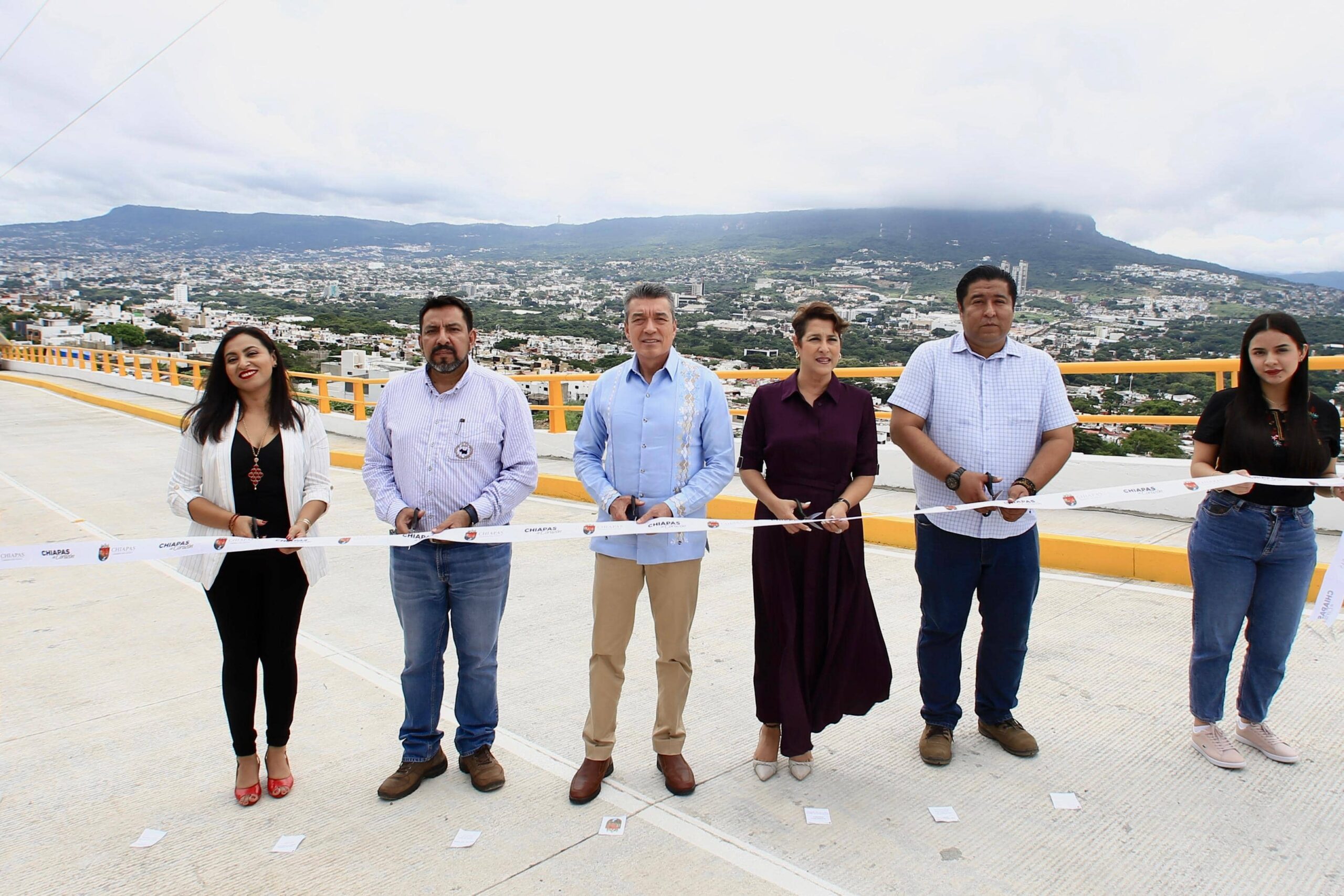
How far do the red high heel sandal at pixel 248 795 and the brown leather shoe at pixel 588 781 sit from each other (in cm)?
118

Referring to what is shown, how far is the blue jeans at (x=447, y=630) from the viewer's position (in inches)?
124

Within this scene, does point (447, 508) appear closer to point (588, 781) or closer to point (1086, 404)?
point (588, 781)

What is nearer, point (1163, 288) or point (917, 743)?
point (917, 743)

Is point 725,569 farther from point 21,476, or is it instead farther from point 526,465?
point 21,476

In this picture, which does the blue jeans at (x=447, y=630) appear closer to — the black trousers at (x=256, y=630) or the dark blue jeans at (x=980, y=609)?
the black trousers at (x=256, y=630)

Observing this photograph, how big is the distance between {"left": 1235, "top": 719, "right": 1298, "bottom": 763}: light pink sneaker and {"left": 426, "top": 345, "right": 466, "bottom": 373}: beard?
3536 millimetres

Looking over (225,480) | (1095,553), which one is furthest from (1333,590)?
(225,480)

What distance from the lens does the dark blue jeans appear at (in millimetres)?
3373

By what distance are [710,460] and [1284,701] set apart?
2905mm

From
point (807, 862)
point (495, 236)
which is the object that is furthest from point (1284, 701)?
point (495, 236)

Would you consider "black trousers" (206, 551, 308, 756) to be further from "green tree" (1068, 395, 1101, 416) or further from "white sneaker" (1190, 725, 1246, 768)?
"green tree" (1068, 395, 1101, 416)

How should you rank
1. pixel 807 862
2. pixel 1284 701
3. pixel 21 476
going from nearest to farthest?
pixel 807 862 → pixel 1284 701 → pixel 21 476

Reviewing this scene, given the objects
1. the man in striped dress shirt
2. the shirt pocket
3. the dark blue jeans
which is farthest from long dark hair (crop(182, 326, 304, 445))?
the dark blue jeans

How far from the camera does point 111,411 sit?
21.3 meters
